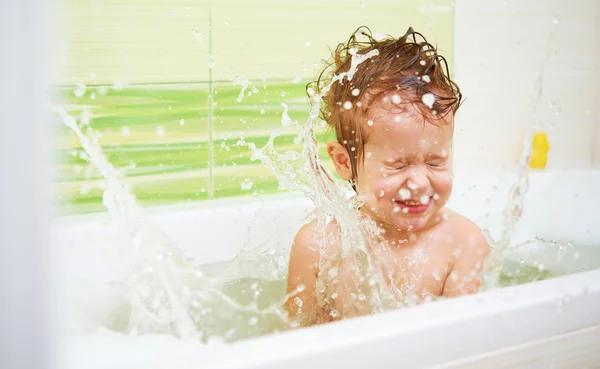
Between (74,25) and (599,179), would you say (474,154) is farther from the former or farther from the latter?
(74,25)

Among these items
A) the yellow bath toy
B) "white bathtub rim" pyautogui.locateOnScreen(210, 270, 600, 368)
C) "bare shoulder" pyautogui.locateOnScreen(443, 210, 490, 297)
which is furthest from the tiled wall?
"white bathtub rim" pyautogui.locateOnScreen(210, 270, 600, 368)

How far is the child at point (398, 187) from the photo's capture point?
129 centimetres

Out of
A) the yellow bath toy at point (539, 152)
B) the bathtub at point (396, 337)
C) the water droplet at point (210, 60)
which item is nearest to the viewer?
the bathtub at point (396, 337)

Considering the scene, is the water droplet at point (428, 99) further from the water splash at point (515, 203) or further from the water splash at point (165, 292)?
the water splash at point (165, 292)

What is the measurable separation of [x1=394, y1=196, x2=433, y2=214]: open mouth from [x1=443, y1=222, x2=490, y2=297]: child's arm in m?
0.11

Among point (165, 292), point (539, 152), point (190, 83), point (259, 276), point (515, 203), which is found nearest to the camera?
point (165, 292)

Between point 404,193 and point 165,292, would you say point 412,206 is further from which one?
point 165,292

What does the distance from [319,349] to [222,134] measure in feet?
3.86

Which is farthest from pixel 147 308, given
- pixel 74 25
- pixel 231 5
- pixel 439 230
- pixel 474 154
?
pixel 474 154

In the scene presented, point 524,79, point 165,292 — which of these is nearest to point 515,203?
point 524,79

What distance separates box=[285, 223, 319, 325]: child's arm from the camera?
4.34ft

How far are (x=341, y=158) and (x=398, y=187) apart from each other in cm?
14

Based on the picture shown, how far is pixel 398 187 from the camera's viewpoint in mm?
1300

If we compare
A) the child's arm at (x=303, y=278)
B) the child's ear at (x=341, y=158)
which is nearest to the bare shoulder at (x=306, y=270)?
the child's arm at (x=303, y=278)
